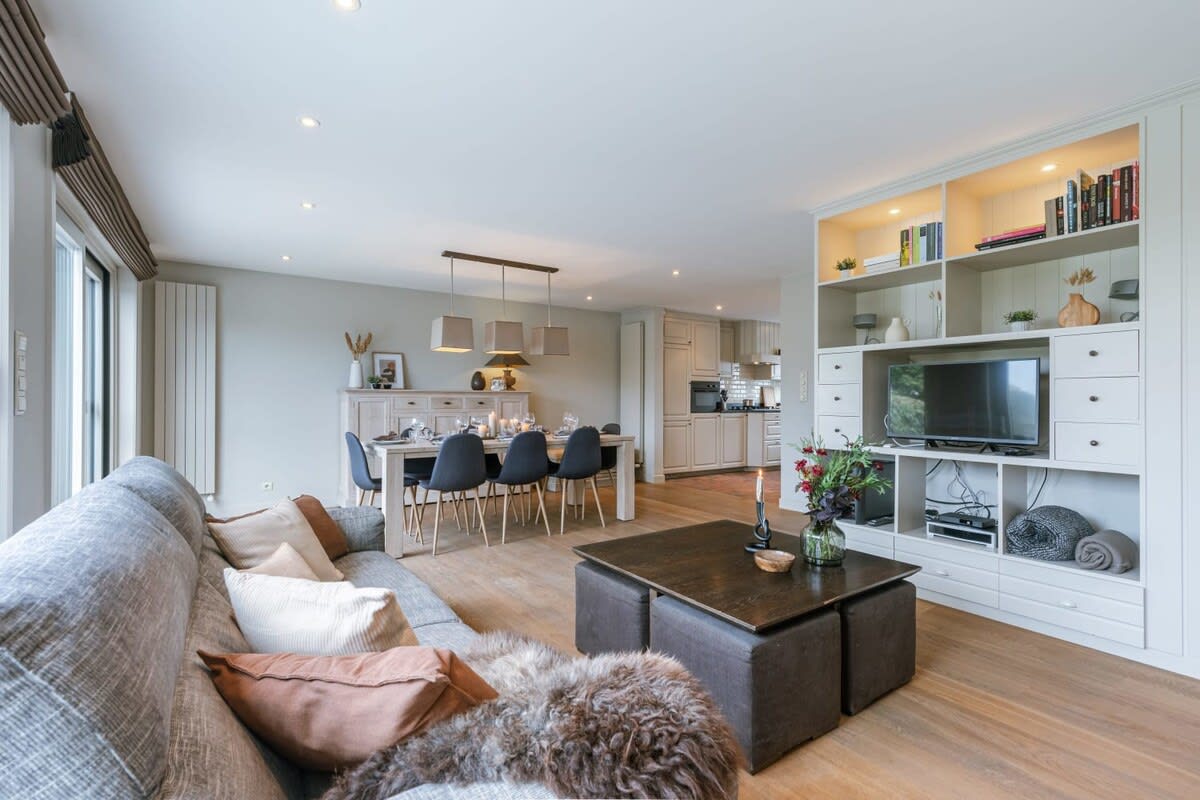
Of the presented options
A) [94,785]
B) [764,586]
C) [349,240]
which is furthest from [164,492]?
[349,240]

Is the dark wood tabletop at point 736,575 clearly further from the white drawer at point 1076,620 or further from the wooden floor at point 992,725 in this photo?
the white drawer at point 1076,620

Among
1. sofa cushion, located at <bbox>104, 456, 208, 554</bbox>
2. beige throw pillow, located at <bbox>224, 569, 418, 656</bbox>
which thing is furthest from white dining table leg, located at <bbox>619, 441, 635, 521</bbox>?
beige throw pillow, located at <bbox>224, 569, 418, 656</bbox>

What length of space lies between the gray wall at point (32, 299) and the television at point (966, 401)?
4220 millimetres

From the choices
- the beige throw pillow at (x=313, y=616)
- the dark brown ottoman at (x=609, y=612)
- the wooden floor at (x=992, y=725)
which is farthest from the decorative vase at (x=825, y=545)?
the beige throw pillow at (x=313, y=616)

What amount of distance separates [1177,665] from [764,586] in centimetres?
192

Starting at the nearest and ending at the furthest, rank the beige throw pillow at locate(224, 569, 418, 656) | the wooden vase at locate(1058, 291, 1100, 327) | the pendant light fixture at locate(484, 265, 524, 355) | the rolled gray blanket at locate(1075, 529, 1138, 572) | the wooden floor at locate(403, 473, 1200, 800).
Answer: the beige throw pillow at locate(224, 569, 418, 656)
the wooden floor at locate(403, 473, 1200, 800)
the rolled gray blanket at locate(1075, 529, 1138, 572)
the wooden vase at locate(1058, 291, 1100, 327)
the pendant light fixture at locate(484, 265, 524, 355)

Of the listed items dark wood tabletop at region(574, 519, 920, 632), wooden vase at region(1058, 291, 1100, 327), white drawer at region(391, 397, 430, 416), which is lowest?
dark wood tabletop at region(574, 519, 920, 632)

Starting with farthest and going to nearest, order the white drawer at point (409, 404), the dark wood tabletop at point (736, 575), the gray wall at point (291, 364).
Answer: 1. the white drawer at point (409, 404)
2. the gray wall at point (291, 364)
3. the dark wood tabletop at point (736, 575)

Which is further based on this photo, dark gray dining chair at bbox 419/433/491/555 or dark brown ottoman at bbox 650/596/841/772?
dark gray dining chair at bbox 419/433/491/555

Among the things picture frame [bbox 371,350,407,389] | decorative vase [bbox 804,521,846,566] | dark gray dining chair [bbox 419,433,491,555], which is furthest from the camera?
picture frame [bbox 371,350,407,389]

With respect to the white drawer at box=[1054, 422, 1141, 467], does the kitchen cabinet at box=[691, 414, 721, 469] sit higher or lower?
lower

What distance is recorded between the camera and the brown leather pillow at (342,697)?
83 cm

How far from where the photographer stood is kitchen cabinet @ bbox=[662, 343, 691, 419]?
7543 millimetres

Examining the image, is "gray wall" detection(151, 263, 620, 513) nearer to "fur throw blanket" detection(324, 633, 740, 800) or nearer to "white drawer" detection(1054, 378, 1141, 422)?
"fur throw blanket" detection(324, 633, 740, 800)
